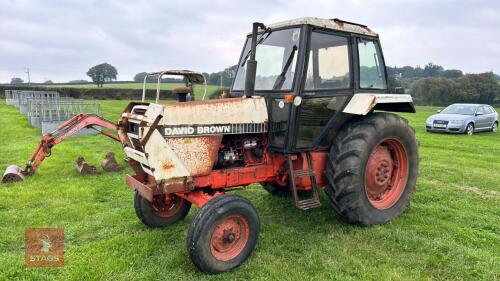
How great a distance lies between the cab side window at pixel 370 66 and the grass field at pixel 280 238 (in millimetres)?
1783

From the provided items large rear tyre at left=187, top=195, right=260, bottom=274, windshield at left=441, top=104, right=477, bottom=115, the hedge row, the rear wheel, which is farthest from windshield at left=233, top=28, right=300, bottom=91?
the hedge row

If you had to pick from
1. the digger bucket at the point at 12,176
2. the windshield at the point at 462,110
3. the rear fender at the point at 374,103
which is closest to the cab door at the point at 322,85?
the rear fender at the point at 374,103

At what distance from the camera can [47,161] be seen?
8680 millimetres

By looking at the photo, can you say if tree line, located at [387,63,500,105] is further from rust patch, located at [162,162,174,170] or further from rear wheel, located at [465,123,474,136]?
rust patch, located at [162,162,174,170]

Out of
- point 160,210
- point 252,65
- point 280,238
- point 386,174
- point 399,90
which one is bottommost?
point 280,238

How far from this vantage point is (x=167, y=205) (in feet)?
15.9

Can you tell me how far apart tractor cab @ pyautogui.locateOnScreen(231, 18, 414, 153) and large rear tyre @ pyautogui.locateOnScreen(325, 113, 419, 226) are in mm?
307


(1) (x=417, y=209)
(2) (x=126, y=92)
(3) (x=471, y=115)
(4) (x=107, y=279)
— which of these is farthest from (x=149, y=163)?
(2) (x=126, y=92)

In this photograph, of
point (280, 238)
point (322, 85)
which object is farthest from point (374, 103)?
point (280, 238)

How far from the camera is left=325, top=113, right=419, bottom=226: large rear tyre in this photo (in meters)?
4.48

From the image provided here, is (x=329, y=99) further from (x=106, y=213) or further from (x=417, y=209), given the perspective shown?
(x=106, y=213)

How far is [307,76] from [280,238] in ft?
6.08

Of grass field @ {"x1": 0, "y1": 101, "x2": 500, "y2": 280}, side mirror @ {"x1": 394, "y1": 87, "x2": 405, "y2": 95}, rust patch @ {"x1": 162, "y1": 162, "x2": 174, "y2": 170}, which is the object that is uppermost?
side mirror @ {"x1": 394, "y1": 87, "x2": 405, "y2": 95}

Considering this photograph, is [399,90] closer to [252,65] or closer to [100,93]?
[252,65]
